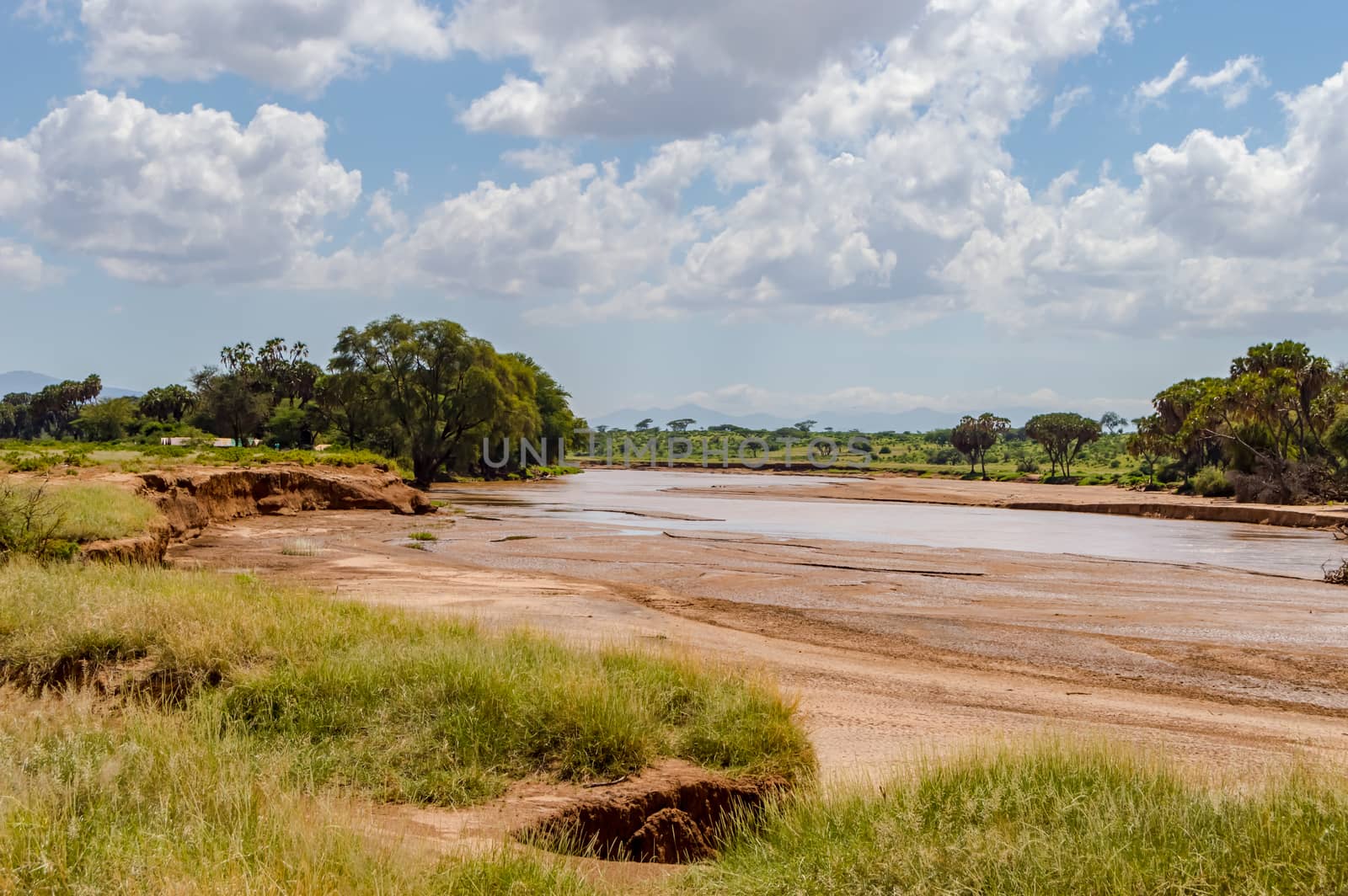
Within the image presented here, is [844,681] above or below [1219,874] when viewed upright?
below

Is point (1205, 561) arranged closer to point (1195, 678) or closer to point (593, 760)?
point (1195, 678)

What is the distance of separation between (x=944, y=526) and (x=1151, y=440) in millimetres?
A: 44724

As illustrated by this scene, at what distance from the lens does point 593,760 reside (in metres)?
7.68

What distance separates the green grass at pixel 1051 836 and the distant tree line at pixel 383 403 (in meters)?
58.6

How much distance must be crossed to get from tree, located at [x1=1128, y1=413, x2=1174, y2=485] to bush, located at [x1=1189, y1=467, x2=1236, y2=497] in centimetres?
928

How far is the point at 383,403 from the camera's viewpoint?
63281mm

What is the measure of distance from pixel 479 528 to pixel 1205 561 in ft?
77.5

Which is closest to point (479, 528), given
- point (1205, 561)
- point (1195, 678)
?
point (1205, 561)

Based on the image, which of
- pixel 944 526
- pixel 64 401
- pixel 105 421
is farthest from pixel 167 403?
pixel 944 526

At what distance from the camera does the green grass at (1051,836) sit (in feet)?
16.0

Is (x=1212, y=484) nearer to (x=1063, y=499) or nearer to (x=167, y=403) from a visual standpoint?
(x=1063, y=499)

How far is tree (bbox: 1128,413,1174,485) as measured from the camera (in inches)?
3034

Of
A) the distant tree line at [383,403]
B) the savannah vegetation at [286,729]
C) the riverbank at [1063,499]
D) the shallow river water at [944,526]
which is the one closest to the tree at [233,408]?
the distant tree line at [383,403]

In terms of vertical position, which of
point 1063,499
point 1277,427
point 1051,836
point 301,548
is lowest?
point 1063,499
